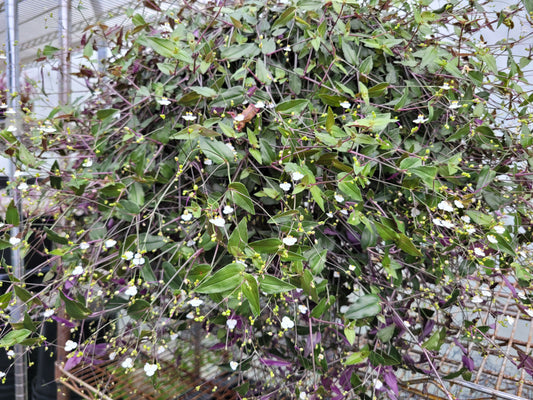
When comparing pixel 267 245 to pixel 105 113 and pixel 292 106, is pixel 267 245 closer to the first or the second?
pixel 292 106

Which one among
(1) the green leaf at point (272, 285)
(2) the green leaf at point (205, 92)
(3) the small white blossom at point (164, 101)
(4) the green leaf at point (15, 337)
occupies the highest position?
(2) the green leaf at point (205, 92)

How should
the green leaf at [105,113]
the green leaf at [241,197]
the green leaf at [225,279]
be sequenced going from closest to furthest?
the green leaf at [225,279]
the green leaf at [241,197]
the green leaf at [105,113]

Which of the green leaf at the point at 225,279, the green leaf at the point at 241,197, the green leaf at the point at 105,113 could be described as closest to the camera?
the green leaf at the point at 225,279

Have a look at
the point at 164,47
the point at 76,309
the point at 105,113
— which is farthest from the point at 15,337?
the point at 164,47

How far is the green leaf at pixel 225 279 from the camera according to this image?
395 millimetres

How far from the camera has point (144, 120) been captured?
722 millimetres

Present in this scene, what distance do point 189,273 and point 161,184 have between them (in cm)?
21

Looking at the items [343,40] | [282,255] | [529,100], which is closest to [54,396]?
[282,255]

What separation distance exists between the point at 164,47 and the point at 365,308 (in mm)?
454

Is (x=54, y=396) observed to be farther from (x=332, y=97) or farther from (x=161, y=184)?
(x=332, y=97)

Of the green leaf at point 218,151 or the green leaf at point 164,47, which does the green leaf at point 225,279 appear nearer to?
the green leaf at point 218,151

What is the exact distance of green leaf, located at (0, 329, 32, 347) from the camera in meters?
0.54

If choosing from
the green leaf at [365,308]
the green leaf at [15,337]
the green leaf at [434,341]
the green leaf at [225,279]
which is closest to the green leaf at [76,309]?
the green leaf at [15,337]

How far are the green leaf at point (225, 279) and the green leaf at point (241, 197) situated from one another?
117 millimetres
